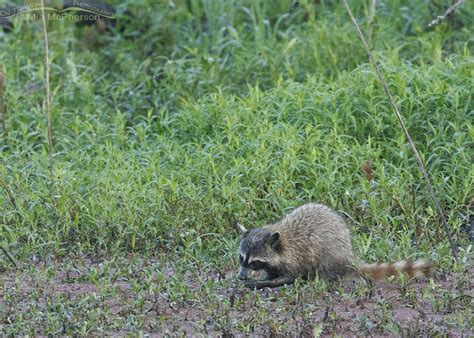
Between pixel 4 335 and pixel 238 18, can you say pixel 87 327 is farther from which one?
pixel 238 18

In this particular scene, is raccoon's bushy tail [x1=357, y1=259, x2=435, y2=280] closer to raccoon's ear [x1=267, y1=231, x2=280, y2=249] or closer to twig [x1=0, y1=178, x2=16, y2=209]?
raccoon's ear [x1=267, y1=231, x2=280, y2=249]

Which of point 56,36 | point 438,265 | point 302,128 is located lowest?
point 438,265

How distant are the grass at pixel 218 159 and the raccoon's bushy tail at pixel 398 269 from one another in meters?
0.13

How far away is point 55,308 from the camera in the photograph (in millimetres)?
5770

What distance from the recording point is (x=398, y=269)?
6.09m

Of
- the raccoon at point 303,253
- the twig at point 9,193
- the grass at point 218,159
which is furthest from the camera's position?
the twig at point 9,193

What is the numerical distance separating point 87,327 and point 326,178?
8.69 feet

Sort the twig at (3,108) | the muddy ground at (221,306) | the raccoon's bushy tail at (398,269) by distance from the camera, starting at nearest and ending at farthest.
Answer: the muddy ground at (221,306), the raccoon's bushy tail at (398,269), the twig at (3,108)

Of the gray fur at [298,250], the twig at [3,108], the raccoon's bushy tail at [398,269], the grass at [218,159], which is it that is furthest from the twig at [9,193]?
the raccoon's bushy tail at [398,269]

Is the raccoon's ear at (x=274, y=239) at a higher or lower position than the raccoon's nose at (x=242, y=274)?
higher

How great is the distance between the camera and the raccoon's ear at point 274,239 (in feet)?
20.7

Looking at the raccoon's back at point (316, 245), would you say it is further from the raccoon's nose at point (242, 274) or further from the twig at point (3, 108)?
the twig at point (3, 108)

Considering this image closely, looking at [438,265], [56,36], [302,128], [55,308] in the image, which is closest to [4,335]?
[55,308]

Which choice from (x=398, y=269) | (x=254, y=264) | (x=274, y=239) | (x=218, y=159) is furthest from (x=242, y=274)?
(x=218, y=159)
